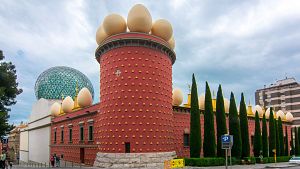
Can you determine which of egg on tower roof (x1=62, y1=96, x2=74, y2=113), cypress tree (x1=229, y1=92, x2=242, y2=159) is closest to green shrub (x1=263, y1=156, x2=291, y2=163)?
cypress tree (x1=229, y1=92, x2=242, y2=159)

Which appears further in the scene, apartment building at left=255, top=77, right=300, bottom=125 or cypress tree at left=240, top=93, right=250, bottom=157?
apartment building at left=255, top=77, right=300, bottom=125

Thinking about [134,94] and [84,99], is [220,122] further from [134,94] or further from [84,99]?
[84,99]

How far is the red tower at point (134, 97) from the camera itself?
3081 cm

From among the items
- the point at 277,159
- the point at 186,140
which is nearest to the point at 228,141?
the point at 186,140

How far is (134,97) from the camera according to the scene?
31141 mm

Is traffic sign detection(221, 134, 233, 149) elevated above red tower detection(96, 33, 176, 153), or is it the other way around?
red tower detection(96, 33, 176, 153)

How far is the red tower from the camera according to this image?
30.8 meters

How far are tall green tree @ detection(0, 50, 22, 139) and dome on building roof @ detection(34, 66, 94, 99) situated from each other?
964 inches

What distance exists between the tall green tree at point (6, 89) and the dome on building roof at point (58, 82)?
964 inches

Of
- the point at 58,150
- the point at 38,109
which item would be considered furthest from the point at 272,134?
the point at 38,109

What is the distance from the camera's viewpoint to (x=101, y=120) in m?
33.4

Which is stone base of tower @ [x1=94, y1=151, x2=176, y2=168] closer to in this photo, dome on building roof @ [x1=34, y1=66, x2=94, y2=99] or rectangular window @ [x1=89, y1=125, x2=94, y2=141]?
rectangular window @ [x1=89, y1=125, x2=94, y2=141]

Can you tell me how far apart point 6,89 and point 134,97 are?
11.7 metres

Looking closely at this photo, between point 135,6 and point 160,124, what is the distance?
1192cm
